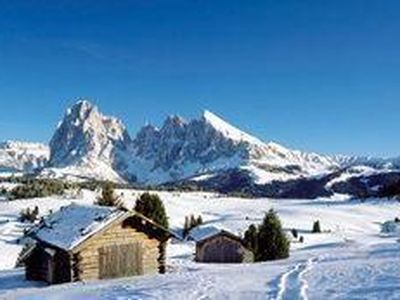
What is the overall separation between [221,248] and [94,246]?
129ft

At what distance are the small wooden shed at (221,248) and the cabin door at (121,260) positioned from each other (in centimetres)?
3420

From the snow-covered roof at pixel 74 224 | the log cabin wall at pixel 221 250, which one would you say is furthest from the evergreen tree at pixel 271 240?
the snow-covered roof at pixel 74 224

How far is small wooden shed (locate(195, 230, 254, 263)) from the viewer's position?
85.5 metres

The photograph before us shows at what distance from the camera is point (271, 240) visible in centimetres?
7975

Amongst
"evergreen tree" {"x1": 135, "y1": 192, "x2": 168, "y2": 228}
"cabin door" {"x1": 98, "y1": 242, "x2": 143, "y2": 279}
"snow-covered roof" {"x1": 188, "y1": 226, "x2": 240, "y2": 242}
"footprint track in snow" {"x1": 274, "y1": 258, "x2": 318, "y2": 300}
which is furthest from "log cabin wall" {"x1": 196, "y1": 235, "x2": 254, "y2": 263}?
"footprint track in snow" {"x1": 274, "y1": 258, "x2": 318, "y2": 300}

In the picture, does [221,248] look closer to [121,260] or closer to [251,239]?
[251,239]

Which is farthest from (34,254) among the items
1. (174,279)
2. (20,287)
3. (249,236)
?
(249,236)

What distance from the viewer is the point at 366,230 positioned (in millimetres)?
195875

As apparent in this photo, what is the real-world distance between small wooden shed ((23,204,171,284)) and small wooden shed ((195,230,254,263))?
32839 millimetres

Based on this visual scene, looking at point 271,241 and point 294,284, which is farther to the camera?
point 271,241

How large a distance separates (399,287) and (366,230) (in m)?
171

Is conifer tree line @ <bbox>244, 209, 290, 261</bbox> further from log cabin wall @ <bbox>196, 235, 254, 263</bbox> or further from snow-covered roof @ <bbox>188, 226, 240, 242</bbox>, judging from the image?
snow-covered roof @ <bbox>188, 226, 240, 242</bbox>

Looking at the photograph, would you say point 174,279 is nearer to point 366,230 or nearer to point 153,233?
point 153,233

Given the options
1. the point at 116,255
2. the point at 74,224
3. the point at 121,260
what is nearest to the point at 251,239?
the point at 121,260
